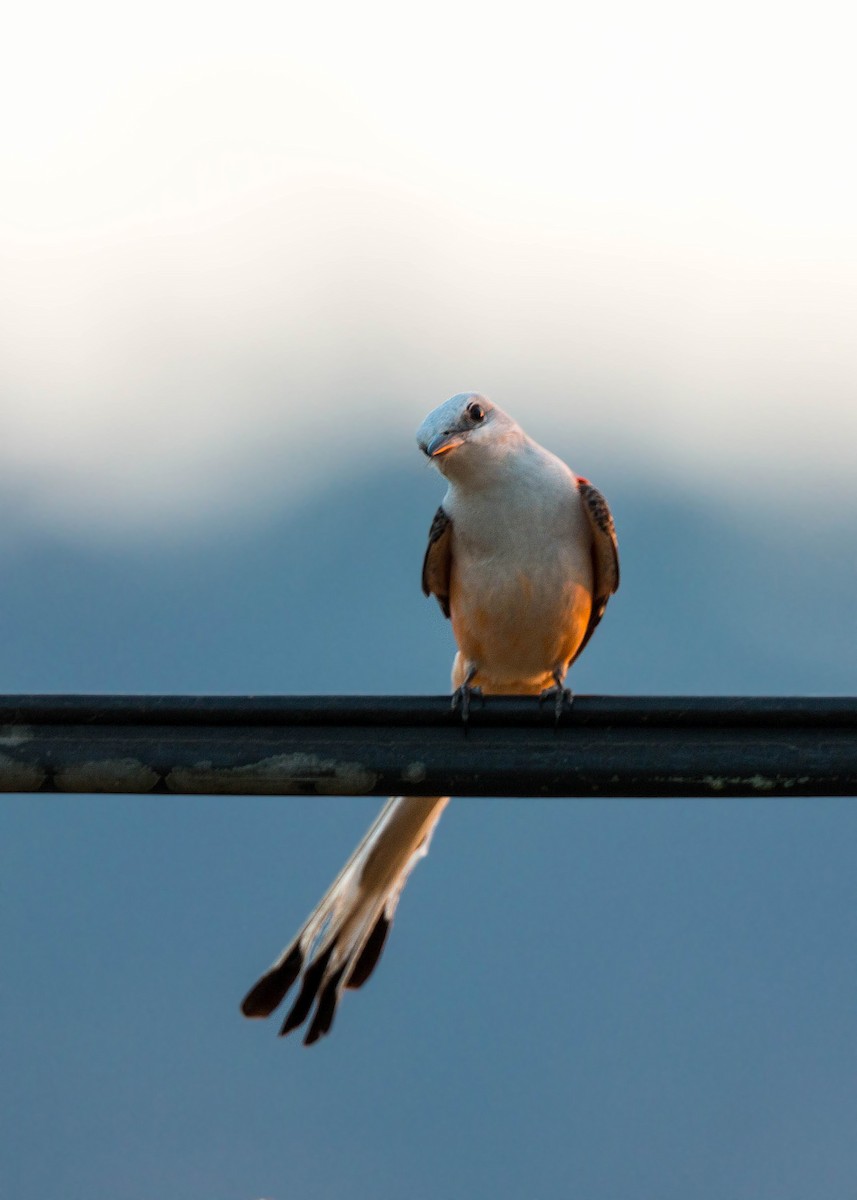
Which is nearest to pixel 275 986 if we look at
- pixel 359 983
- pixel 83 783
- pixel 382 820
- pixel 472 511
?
pixel 359 983

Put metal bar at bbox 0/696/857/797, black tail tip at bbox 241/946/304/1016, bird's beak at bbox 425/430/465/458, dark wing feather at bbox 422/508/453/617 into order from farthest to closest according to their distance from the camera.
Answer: dark wing feather at bbox 422/508/453/617, bird's beak at bbox 425/430/465/458, black tail tip at bbox 241/946/304/1016, metal bar at bbox 0/696/857/797

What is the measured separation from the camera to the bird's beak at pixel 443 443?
234 inches

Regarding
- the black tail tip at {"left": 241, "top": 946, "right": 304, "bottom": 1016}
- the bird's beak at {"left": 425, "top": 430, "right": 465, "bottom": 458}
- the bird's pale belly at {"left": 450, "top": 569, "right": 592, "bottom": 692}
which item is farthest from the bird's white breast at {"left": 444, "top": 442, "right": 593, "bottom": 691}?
the black tail tip at {"left": 241, "top": 946, "right": 304, "bottom": 1016}

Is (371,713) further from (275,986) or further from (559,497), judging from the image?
(559,497)

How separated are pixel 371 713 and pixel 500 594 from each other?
230cm

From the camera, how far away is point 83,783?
12.3ft

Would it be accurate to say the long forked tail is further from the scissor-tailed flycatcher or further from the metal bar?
the metal bar

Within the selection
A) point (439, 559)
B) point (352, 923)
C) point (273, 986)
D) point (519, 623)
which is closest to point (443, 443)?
point (439, 559)

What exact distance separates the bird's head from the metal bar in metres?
2.39

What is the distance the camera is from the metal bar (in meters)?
3.67

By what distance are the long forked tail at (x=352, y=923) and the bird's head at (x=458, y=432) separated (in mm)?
1517

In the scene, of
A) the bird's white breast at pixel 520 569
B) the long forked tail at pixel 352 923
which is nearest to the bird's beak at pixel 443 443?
the bird's white breast at pixel 520 569

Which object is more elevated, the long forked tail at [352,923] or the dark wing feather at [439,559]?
the dark wing feather at [439,559]

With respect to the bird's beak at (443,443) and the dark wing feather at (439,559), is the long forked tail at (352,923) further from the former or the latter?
the bird's beak at (443,443)
